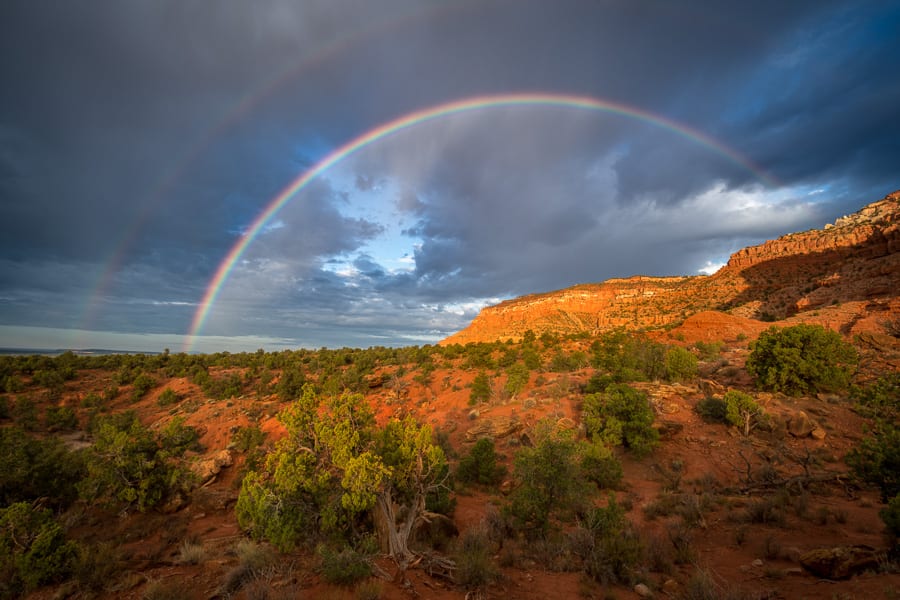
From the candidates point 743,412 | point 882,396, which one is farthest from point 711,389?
point 882,396

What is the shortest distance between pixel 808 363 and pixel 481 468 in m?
15.8

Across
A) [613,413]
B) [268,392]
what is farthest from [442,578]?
[268,392]

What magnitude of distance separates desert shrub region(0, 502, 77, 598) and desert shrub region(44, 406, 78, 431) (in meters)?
27.0

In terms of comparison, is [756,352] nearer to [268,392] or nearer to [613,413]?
[613,413]

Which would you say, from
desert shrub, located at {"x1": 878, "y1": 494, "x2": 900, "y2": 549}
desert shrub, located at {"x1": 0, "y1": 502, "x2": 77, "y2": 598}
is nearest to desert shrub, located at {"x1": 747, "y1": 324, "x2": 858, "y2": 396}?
desert shrub, located at {"x1": 878, "y1": 494, "x2": 900, "y2": 549}

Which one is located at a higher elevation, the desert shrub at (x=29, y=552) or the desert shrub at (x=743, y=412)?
the desert shrub at (x=743, y=412)

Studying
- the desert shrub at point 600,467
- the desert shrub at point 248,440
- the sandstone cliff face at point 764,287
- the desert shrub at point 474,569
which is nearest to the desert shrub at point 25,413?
the desert shrub at point 248,440

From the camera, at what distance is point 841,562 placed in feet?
19.7

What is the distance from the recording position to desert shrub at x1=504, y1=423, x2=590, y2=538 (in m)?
9.92

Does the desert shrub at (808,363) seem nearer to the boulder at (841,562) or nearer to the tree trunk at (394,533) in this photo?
the boulder at (841,562)

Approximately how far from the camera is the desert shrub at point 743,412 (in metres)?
14.5

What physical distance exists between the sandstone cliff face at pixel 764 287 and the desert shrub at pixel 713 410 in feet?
96.8

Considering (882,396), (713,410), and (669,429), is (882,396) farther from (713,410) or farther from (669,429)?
(713,410)

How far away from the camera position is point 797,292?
4928 centimetres
